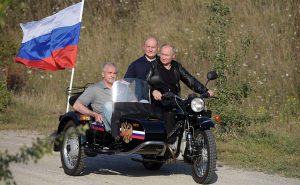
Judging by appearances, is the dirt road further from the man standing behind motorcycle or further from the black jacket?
the black jacket

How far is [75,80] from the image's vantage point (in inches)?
901

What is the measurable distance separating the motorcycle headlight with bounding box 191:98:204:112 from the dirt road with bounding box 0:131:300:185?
3.12 ft

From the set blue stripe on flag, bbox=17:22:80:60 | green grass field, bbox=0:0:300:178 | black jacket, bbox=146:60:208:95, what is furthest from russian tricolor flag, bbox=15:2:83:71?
black jacket, bbox=146:60:208:95

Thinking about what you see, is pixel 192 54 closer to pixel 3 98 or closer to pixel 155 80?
pixel 3 98

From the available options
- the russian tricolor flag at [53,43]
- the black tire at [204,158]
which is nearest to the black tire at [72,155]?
the black tire at [204,158]

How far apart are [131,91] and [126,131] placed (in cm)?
74

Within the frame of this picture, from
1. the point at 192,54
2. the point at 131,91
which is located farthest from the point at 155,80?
the point at 192,54

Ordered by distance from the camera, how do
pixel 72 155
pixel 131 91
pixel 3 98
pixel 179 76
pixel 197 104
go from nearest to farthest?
pixel 197 104
pixel 131 91
pixel 72 155
pixel 179 76
pixel 3 98

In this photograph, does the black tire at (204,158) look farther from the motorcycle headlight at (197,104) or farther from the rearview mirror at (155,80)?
the rearview mirror at (155,80)

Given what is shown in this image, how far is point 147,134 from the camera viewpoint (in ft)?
30.9

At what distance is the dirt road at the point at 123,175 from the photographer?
9.72m

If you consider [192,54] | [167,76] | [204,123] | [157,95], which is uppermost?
[192,54]

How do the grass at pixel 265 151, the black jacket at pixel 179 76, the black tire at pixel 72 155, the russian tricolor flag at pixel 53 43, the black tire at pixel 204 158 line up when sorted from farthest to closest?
1. the russian tricolor flag at pixel 53 43
2. the grass at pixel 265 151
3. the black jacket at pixel 179 76
4. the black tire at pixel 72 155
5. the black tire at pixel 204 158

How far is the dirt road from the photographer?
31.9 feet
